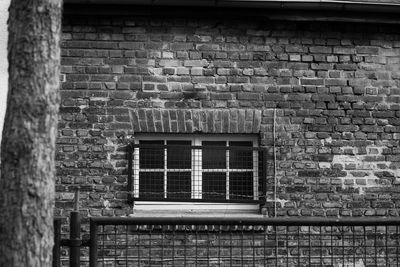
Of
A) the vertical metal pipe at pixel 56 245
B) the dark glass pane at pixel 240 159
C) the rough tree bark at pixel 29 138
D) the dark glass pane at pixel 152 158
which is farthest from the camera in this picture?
the dark glass pane at pixel 240 159

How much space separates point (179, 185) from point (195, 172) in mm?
214

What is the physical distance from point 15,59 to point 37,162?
550mm

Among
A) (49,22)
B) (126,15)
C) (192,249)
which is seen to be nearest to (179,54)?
(126,15)

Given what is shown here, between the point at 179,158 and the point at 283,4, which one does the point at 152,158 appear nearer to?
the point at 179,158

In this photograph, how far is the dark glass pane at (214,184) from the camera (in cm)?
770

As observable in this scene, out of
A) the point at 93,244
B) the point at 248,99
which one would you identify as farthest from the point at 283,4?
the point at 93,244

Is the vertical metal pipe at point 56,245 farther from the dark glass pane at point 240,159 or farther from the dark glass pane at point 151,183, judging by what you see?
the dark glass pane at point 240,159

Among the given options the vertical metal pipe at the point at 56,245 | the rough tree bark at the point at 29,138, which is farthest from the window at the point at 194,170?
the rough tree bark at the point at 29,138

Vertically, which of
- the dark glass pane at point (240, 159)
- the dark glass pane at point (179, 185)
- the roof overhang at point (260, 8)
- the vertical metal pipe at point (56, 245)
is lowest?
the vertical metal pipe at point (56, 245)

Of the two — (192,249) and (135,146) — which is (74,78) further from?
(192,249)

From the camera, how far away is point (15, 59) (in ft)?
12.7

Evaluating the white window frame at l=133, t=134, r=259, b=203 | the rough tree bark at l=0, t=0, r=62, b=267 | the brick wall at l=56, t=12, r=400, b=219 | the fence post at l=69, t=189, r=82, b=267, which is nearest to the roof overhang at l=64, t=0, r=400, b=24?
the brick wall at l=56, t=12, r=400, b=219

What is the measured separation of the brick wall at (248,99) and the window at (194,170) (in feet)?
0.57

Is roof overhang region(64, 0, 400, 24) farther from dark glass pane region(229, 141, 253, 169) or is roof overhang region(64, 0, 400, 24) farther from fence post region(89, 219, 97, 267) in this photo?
fence post region(89, 219, 97, 267)
